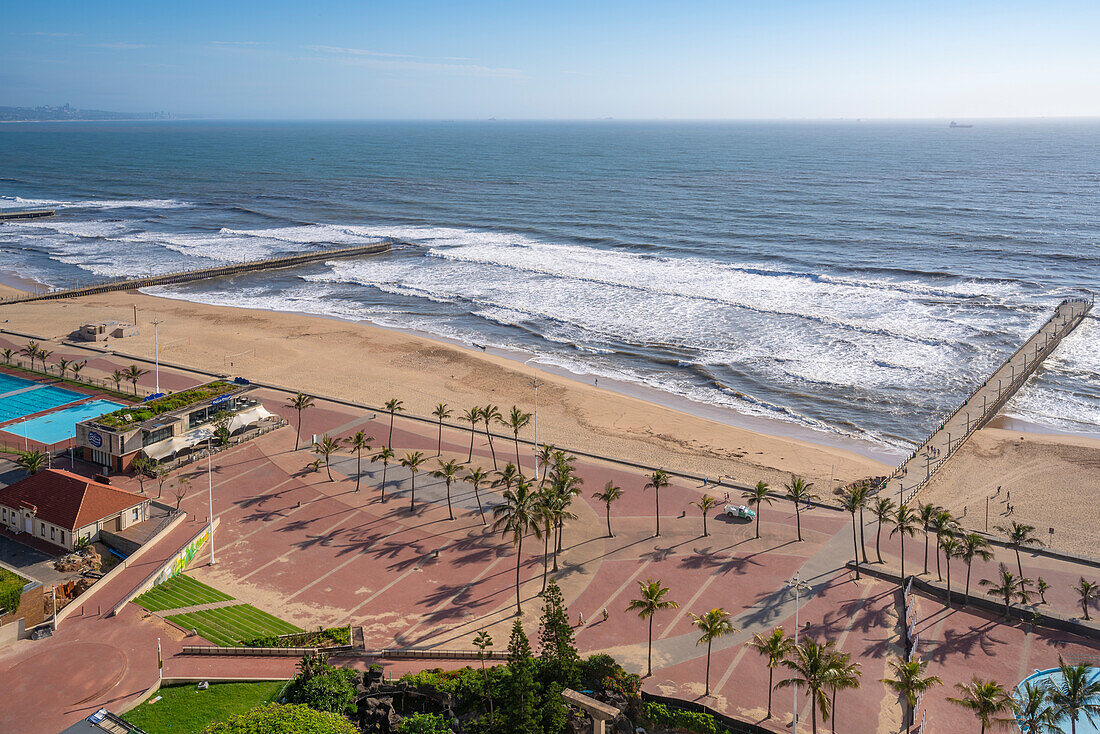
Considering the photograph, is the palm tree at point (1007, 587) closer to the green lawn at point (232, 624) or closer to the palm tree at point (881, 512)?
the palm tree at point (881, 512)

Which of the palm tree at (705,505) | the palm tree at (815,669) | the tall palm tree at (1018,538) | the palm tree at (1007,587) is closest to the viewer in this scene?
the palm tree at (815,669)

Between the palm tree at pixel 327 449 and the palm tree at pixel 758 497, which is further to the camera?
the palm tree at pixel 327 449

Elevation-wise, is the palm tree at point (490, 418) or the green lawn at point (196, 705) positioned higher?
the palm tree at point (490, 418)

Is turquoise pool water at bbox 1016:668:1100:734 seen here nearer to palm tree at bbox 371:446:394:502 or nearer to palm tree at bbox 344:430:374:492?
palm tree at bbox 371:446:394:502

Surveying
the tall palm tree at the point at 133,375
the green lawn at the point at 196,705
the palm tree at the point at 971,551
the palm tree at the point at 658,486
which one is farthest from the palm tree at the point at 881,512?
the tall palm tree at the point at 133,375

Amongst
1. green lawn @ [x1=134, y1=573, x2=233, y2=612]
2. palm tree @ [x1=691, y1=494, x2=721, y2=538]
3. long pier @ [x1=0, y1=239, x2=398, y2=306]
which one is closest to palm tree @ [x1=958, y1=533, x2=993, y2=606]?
palm tree @ [x1=691, y1=494, x2=721, y2=538]

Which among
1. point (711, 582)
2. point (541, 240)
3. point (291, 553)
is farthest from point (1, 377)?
point (541, 240)

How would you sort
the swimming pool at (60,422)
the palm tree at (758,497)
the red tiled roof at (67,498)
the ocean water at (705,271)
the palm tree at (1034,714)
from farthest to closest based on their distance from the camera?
1. the ocean water at (705,271)
2. the swimming pool at (60,422)
3. the palm tree at (758,497)
4. the red tiled roof at (67,498)
5. the palm tree at (1034,714)
